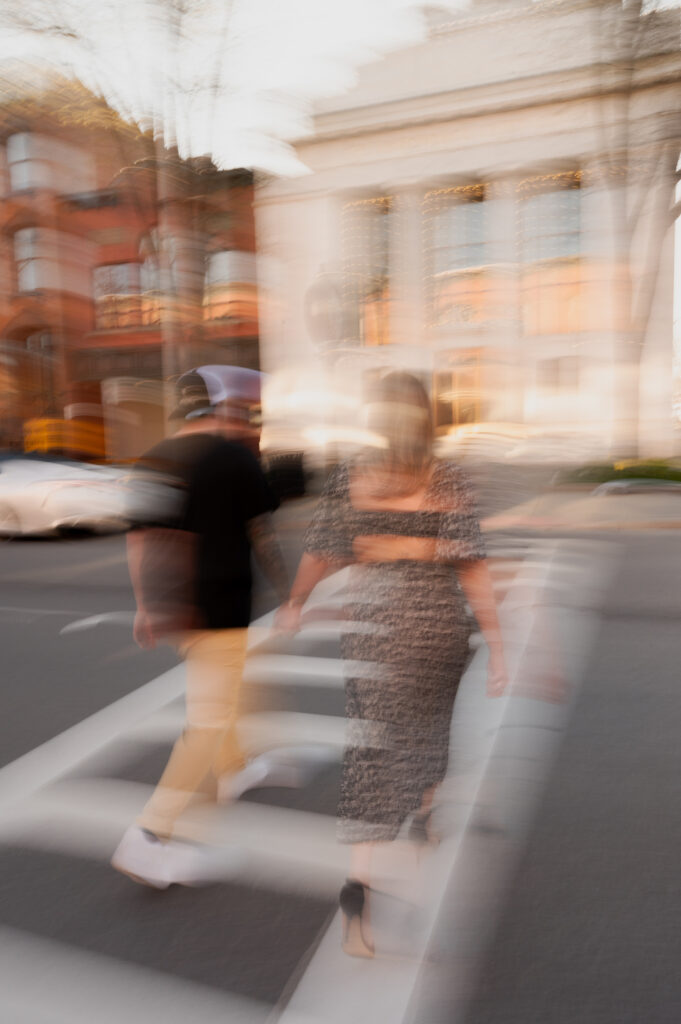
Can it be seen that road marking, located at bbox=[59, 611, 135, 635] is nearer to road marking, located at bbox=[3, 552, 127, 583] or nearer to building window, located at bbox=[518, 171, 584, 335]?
road marking, located at bbox=[3, 552, 127, 583]

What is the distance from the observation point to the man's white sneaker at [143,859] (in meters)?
2.76

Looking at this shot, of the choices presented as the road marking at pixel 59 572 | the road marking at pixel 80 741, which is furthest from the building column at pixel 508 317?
the road marking at pixel 80 741

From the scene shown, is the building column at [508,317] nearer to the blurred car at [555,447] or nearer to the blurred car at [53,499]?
the blurred car at [555,447]

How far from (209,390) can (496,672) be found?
4.41ft

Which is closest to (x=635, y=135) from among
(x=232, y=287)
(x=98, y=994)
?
(x=232, y=287)

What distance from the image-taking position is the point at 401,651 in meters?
2.32

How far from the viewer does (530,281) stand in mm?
24172

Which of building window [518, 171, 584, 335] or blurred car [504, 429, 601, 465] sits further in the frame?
building window [518, 171, 584, 335]

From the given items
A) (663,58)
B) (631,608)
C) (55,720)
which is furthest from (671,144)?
(55,720)

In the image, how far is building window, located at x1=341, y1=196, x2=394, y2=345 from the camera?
83.8ft

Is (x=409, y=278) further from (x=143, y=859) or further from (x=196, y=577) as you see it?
(x=143, y=859)

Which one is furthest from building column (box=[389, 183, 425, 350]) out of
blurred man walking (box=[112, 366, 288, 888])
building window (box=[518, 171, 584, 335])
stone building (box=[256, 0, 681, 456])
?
blurred man walking (box=[112, 366, 288, 888])

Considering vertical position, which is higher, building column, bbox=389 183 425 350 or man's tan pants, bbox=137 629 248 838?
building column, bbox=389 183 425 350

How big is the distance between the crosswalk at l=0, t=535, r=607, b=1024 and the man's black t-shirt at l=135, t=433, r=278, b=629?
13.4 inches
